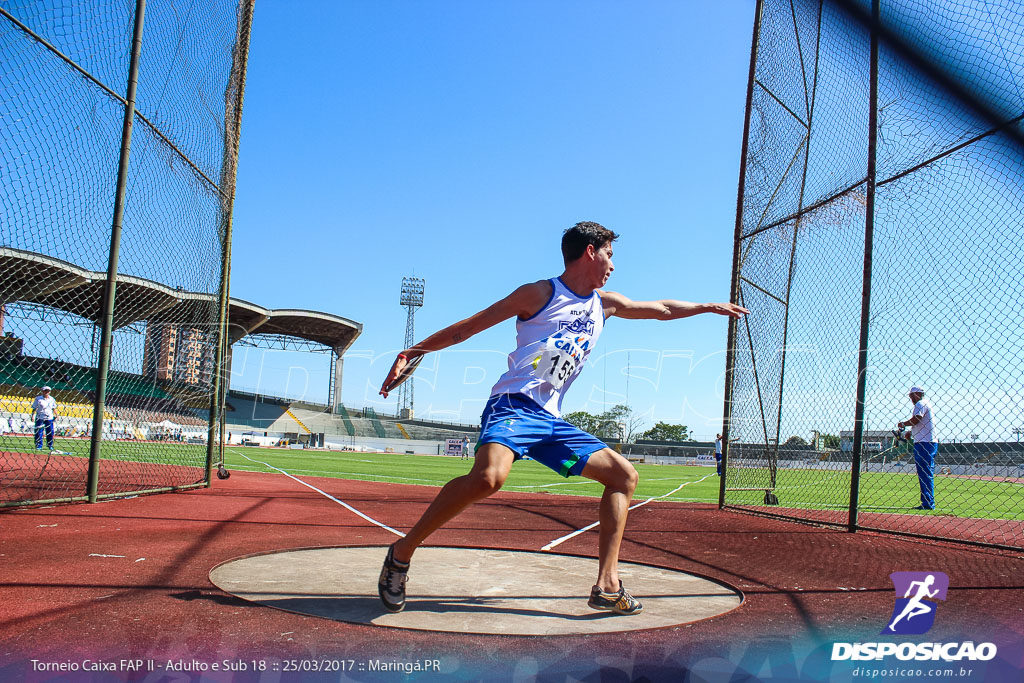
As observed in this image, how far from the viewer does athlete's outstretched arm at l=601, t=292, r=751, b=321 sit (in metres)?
3.88

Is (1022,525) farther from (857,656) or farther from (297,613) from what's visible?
(297,613)

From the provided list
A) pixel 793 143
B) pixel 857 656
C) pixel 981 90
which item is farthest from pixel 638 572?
pixel 793 143

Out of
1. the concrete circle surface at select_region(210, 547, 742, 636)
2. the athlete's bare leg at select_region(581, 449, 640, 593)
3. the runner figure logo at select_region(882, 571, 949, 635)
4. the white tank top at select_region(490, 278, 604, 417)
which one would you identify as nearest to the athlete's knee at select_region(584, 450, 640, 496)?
the athlete's bare leg at select_region(581, 449, 640, 593)

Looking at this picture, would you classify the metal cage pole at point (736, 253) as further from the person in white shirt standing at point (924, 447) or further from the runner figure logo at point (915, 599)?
the runner figure logo at point (915, 599)

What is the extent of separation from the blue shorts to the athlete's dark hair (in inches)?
32.6

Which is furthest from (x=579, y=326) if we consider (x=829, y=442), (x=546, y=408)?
(x=829, y=442)

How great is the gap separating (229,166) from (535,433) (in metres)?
7.22

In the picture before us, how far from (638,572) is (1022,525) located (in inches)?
231

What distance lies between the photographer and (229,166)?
28.9 ft

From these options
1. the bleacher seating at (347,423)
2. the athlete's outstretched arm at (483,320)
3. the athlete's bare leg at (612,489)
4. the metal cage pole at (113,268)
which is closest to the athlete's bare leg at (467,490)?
the athlete's bare leg at (612,489)

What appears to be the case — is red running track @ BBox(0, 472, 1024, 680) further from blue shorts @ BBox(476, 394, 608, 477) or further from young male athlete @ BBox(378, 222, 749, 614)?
blue shorts @ BBox(476, 394, 608, 477)

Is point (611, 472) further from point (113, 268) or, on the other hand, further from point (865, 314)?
point (113, 268)

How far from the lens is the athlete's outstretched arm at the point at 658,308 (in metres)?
3.88

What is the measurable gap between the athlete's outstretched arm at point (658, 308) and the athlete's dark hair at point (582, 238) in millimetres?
373
